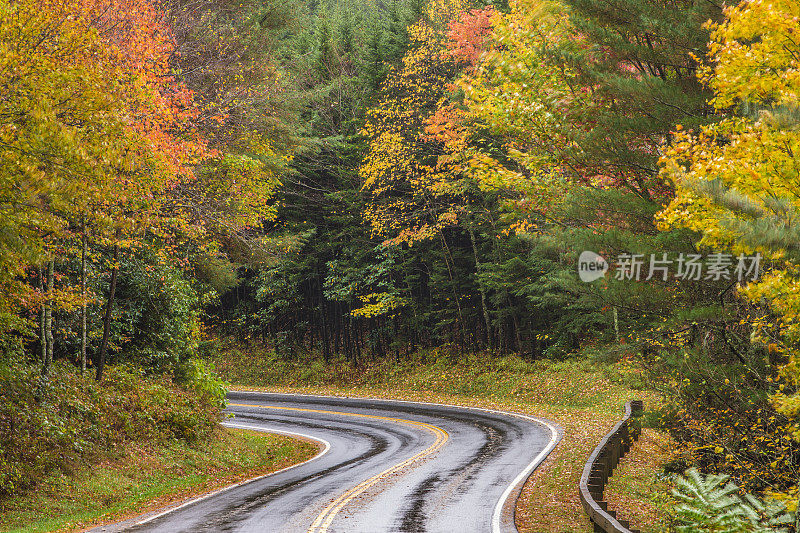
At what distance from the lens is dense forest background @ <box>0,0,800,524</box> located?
8086 millimetres

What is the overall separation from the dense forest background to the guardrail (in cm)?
158

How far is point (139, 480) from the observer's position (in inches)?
524

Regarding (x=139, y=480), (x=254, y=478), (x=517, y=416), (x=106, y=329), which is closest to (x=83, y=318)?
(x=106, y=329)

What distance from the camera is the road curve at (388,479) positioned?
32.7 ft

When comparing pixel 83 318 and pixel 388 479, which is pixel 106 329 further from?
pixel 388 479

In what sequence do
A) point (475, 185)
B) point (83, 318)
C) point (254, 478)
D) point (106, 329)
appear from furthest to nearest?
point (475, 185)
point (106, 329)
point (83, 318)
point (254, 478)

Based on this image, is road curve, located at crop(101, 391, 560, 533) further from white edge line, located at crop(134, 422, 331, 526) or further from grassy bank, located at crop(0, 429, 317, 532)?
grassy bank, located at crop(0, 429, 317, 532)

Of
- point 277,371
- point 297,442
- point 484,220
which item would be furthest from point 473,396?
point 277,371

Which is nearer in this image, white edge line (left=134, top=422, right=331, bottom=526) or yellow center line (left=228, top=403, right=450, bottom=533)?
yellow center line (left=228, top=403, right=450, bottom=533)

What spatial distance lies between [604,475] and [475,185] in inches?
624

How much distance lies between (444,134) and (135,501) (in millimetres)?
18007

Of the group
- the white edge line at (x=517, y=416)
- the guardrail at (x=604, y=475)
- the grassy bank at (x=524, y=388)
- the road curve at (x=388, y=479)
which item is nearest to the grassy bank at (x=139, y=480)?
the road curve at (x=388, y=479)

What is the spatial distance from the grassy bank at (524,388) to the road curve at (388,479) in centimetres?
67

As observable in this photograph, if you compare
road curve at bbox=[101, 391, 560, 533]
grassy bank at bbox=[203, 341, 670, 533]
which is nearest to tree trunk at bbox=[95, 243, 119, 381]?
road curve at bbox=[101, 391, 560, 533]
